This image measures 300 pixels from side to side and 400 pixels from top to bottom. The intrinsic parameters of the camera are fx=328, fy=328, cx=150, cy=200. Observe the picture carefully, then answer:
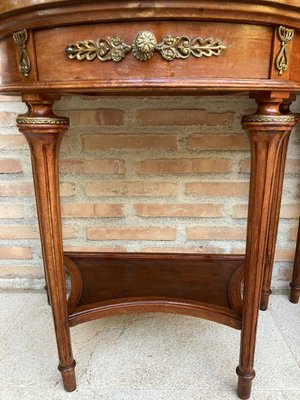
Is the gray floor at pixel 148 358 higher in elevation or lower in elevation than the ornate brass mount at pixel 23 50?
lower

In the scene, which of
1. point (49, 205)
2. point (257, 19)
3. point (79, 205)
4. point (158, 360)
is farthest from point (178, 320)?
point (257, 19)

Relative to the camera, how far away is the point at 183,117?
0.99 meters

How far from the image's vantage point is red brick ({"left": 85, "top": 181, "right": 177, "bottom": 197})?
1.05 metres

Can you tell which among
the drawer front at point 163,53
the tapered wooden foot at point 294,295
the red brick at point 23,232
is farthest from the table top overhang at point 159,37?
the tapered wooden foot at point 294,295

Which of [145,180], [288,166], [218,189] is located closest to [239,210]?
[218,189]

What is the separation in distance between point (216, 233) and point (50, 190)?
65cm

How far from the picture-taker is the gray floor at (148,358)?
75cm

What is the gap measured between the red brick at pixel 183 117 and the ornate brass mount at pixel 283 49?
47 cm

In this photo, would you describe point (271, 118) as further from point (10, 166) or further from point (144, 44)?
point (10, 166)

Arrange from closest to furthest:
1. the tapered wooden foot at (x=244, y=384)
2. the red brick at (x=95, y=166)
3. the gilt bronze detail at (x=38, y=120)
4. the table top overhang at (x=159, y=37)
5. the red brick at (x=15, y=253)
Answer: the table top overhang at (x=159, y=37) < the gilt bronze detail at (x=38, y=120) < the tapered wooden foot at (x=244, y=384) < the red brick at (x=95, y=166) < the red brick at (x=15, y=253)

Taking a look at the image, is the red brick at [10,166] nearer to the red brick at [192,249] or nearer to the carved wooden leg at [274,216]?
the red brick at [192,249]

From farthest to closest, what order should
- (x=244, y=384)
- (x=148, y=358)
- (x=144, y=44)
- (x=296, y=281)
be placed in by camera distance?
(x=296, y=281) < (x=148, y=358) < (x=244, y=384) < (x=144, y=44)

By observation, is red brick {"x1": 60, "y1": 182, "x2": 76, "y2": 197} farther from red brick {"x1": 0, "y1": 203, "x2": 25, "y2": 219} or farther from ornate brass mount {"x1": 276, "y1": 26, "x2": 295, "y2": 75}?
ornate brass mount {"x1": 276, "y1": 26, "x2": 295, "y2": 75}

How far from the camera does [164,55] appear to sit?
1.59 ft
